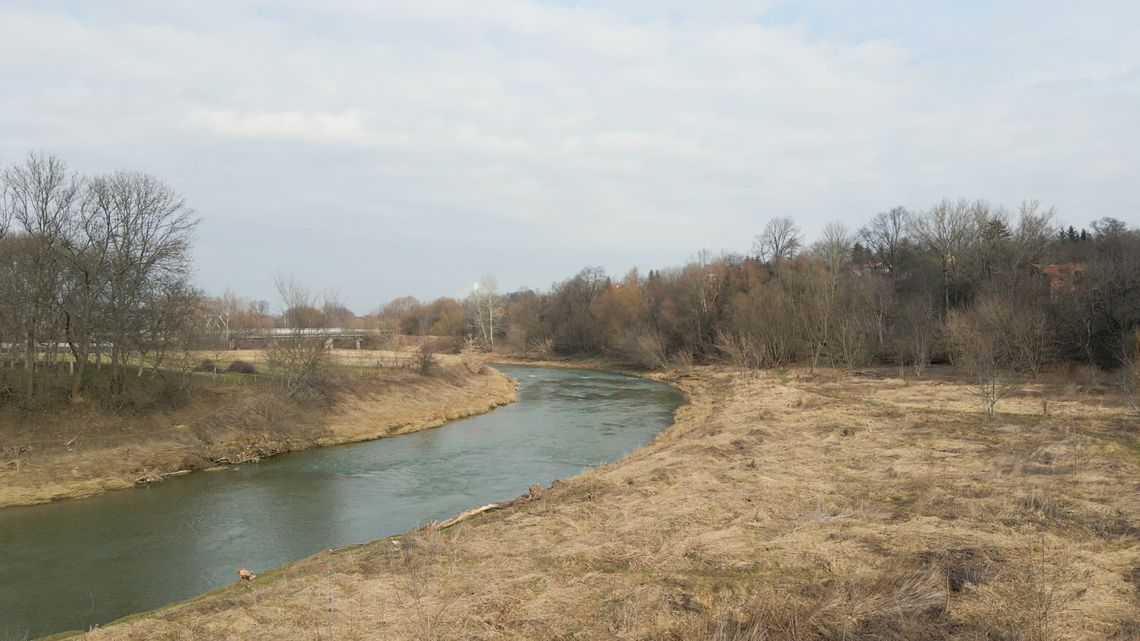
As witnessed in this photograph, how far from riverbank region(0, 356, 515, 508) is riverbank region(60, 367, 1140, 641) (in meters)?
13.0

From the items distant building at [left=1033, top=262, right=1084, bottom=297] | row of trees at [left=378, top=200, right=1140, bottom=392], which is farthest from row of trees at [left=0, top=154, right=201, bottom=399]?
distant building at [left=1033, top=262, right=1084, bottom=297]

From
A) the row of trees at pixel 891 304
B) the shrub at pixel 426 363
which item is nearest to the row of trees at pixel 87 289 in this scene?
the shrub at pixel 426 363

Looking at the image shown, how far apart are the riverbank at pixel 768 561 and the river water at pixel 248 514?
3.04 metres

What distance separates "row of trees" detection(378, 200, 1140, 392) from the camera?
116ft

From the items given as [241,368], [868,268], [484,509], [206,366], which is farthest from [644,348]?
[484,509]

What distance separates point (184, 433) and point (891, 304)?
48.0m

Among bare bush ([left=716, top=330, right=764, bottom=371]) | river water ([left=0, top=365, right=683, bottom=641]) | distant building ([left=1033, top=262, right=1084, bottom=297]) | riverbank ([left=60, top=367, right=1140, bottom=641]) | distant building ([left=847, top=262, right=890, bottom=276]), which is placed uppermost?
distant building ([left=847, top=262, right=890, bottom=276])

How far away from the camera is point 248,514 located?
1777 centimetres

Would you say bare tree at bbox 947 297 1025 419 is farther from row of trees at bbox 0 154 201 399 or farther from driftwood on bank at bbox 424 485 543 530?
row of trees at bbox 0 154 201 399

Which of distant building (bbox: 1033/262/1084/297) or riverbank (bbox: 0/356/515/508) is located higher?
distant building (bbox: 1033/262/1084/297)

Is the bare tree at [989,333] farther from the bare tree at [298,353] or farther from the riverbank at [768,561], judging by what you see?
the bare tree at [298,353]

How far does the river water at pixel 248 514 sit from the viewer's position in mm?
12602

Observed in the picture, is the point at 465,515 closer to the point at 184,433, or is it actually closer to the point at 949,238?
the point at 184,433

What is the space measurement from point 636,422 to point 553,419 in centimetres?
469
